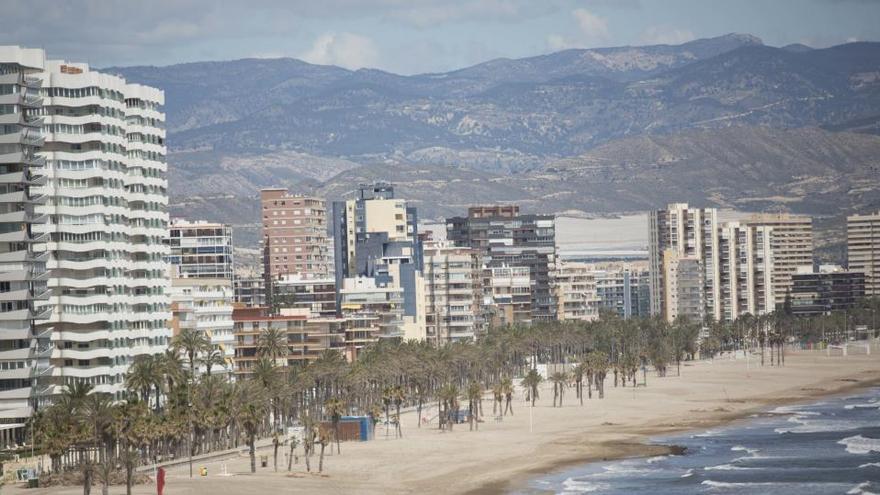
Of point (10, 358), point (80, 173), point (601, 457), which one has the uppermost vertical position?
point (80, 173)

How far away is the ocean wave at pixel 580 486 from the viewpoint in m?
127

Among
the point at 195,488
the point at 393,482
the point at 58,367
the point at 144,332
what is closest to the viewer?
the point at 195,488

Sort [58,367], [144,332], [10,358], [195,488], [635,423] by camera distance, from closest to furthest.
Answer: [195,488] → [10,358] → [58,367] → [144,332] → [635,423]

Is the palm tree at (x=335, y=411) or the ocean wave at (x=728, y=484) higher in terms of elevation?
the palm tree at (x=335, y=411)

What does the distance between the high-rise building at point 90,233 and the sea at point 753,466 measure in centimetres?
4311

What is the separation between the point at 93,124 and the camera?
531 ft

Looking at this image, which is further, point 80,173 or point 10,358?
point 80,173

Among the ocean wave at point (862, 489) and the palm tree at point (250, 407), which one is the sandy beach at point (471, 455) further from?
the ocean wave at point (862, 489)

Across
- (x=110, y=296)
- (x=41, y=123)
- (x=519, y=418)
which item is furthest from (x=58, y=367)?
(x=519, y=418)

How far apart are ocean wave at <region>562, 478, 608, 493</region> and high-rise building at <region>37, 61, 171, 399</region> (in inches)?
1734

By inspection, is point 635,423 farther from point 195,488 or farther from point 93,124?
point 195,488

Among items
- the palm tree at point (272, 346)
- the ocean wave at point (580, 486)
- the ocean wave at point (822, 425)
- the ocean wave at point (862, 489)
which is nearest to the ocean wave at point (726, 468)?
the ocean wave at point (580, 486)

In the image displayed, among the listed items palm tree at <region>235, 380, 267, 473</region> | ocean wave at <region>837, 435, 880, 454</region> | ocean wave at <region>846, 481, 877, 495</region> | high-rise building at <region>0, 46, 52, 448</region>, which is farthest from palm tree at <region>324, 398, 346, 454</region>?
ocean wave at <region>846, 481, 877, 495</region>

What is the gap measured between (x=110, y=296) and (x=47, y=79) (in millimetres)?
19237
